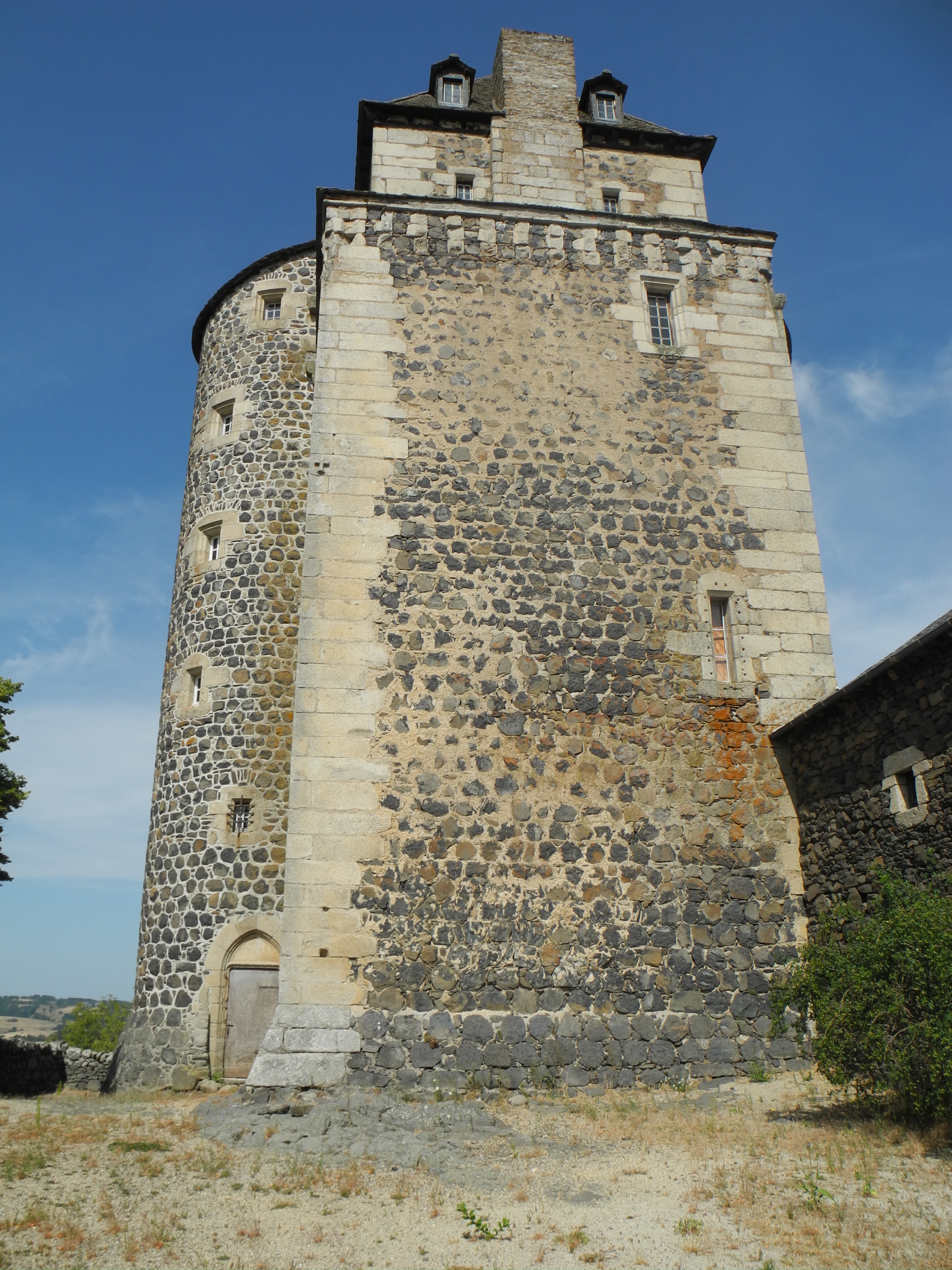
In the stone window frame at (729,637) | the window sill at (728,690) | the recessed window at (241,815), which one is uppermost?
the stone window frame at (729,637)

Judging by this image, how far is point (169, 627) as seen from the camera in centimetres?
1484

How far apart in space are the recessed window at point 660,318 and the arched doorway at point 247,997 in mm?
9256

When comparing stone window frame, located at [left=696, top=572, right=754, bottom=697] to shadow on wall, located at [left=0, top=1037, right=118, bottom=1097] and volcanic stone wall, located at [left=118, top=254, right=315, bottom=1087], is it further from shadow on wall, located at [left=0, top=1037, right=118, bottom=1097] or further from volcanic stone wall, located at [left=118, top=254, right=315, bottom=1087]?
shadow on wall, located at [left=0, top=1037, right=118, bottom=1097]

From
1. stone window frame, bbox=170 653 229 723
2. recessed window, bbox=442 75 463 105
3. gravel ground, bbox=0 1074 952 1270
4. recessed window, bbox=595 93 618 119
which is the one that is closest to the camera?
gravel ground, bbox=0 1074 952 1270

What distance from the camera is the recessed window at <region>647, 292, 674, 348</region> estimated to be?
10.5 meters

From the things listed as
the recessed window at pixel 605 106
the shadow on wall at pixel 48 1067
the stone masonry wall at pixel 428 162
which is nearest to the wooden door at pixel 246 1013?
the shadow on wall at pixel 48 1067

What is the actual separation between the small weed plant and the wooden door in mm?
7956

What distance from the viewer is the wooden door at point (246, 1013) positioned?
1198 cm

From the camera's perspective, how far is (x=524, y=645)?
8727 millimetres

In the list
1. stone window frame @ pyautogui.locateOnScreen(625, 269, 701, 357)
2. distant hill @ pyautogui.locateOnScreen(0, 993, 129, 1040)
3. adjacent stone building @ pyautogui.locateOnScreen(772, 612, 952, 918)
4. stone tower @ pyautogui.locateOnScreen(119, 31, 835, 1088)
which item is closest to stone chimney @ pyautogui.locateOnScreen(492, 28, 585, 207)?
stone tower @ pyautogui.locateOnScreen(119, 31, 835, 1088)

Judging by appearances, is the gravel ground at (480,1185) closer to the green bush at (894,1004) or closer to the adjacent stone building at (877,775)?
the green bush at (894,1004)

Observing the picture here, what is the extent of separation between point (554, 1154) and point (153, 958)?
858 centimetres

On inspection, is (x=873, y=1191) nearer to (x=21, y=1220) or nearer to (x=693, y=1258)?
(x=693, y=1258)

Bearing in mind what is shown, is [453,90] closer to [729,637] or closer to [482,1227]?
[729,637]
